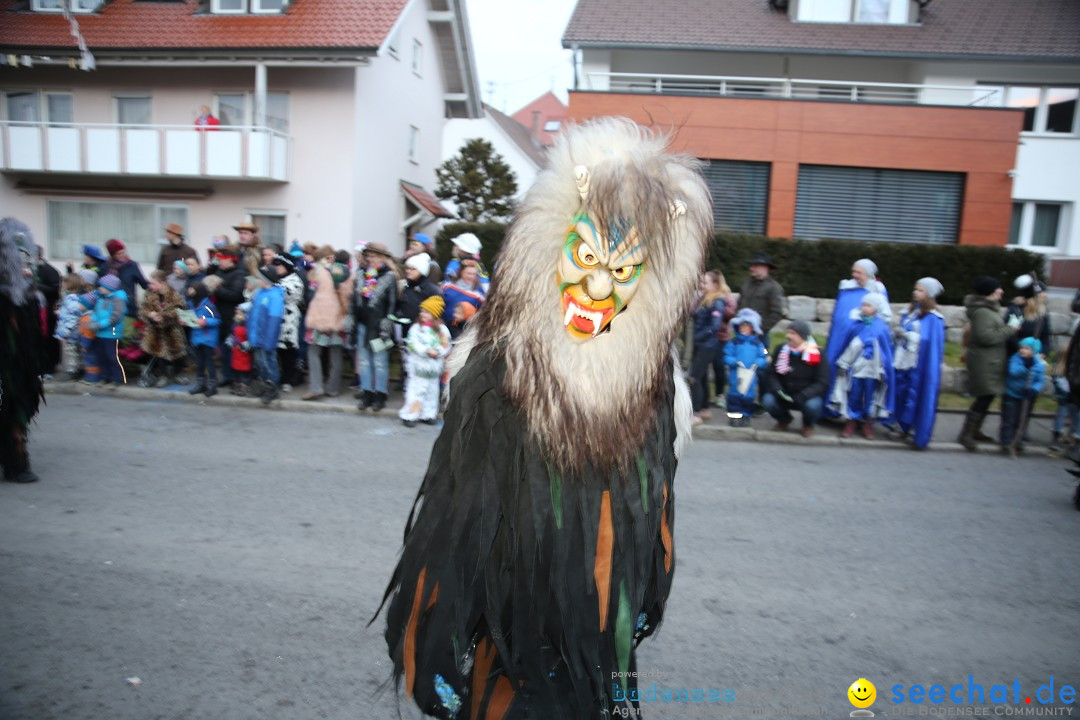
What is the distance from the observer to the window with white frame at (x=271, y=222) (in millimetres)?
17359

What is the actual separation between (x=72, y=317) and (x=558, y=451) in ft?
32.7

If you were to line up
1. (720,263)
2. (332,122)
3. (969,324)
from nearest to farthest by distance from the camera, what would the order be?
(969,324)
(720,263)
(332,122)

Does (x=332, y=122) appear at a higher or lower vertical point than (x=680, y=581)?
higher

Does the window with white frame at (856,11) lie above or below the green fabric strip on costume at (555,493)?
above

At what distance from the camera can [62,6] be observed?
57.6 feet

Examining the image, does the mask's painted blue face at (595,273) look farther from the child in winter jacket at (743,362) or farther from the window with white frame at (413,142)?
the window with white frame at (413,142)

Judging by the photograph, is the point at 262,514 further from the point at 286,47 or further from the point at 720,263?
the point at 286,47

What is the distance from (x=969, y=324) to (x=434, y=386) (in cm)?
637

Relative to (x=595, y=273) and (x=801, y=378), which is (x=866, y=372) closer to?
(x=801, y=378)

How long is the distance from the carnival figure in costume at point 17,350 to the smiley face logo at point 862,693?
20.4 ft

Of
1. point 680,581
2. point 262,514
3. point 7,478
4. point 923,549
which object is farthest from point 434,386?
point 923,549

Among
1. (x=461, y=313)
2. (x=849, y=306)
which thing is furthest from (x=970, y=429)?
(x=461, y=313)

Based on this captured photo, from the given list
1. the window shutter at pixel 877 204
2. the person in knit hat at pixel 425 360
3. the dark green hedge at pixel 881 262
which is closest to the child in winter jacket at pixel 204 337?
the person in knit hat at pixel 425 360

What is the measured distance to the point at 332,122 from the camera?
664 inches
